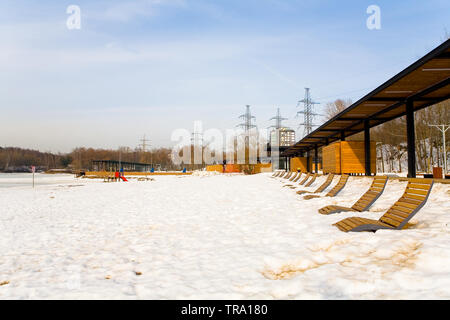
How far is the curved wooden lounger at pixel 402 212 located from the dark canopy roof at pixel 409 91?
344 cm

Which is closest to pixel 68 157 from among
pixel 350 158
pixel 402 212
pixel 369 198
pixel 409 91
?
pixel 350 158

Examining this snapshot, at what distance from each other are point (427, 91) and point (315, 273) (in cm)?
1018

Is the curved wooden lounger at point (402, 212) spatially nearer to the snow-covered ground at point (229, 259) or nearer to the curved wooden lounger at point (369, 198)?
the snow-covered ground at point (229, 259)

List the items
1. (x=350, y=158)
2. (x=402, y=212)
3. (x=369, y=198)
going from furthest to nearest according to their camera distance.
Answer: (x=350, y=158) < (x=369, y=198) < (x=402, y=212)

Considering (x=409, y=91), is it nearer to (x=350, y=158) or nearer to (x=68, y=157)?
(x=350, y=158)

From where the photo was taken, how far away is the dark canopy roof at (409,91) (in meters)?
7.67

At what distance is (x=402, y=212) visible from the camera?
5.26 meters

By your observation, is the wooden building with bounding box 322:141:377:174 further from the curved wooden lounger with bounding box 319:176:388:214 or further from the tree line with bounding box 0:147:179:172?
the tree line with bounding box 0:147:179:172

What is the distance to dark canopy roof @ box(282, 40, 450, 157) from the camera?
7.67 meters

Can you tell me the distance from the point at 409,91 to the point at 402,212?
743 cm

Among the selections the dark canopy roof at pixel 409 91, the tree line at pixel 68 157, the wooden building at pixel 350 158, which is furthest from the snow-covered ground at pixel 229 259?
the tree line at pixel 68 157

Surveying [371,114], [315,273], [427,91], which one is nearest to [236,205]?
[315,273]

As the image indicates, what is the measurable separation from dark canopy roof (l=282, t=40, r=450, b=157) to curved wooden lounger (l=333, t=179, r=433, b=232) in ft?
11.3
